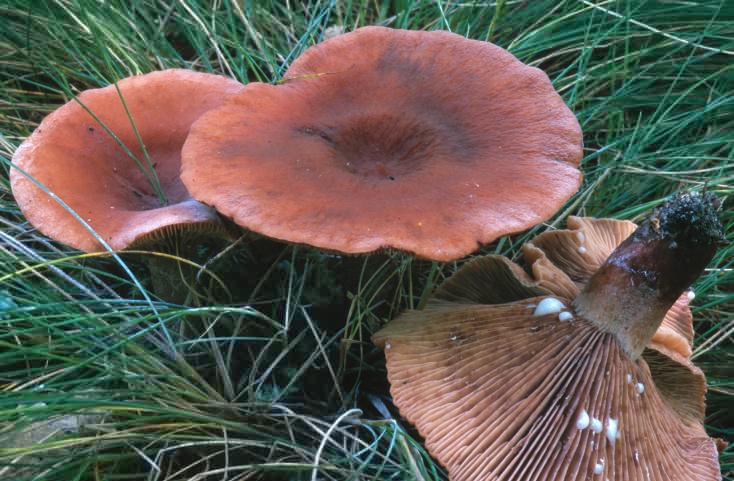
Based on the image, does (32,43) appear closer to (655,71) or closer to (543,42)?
(543,42)

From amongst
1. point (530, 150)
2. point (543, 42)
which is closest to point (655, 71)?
point (543, 42)

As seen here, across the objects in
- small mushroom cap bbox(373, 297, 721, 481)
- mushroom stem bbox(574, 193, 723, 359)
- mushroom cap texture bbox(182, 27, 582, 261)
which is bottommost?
small mushroom cap bbox(373, 297, 721, 481)

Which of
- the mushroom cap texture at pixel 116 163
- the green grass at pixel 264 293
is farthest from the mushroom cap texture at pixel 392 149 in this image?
the green grass at pixel 264 293

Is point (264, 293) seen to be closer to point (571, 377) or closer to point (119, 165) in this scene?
point (119, 165)

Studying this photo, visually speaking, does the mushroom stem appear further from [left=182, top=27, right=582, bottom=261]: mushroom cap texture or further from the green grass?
[left=182, top=27, right=582, bottom=261]: mushroom cap texture

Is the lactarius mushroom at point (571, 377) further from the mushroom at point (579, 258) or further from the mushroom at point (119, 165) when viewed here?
the mushroom at point (119, 165)

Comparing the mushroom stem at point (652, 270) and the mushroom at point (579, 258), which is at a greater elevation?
the mushroom stem at point (652, 270)

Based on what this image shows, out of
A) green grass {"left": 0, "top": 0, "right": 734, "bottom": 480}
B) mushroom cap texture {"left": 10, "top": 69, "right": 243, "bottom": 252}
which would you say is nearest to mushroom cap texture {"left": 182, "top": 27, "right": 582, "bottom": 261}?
mushroom cap texture {"left": 10, "top": 69, "right": 243, "bottom": 252}

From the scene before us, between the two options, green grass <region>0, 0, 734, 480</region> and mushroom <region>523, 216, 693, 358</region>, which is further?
mushroom <region>523, 216, 693, 358</region>
